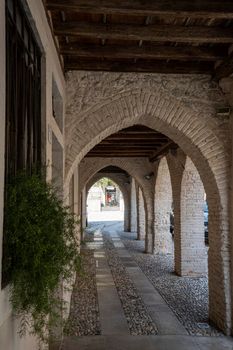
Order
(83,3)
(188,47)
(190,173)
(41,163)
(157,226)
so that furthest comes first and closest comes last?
(157,226) < (190,173) < (188,47) < (83,3) < (41,163)

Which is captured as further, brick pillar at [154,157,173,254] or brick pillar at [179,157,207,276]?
brick pillar at [154,157,173,254]

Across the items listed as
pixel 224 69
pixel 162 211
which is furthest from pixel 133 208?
pixel 224 69

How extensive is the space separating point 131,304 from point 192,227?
2719 millimetres

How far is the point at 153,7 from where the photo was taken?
3920 mm

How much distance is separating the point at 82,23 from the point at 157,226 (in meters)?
8.54

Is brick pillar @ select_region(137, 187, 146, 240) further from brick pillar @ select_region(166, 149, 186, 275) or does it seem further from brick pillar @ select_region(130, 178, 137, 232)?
brick pillar @ select_region(166, 149, 186, 275)

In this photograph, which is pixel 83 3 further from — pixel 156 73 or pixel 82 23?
pixel 156 73

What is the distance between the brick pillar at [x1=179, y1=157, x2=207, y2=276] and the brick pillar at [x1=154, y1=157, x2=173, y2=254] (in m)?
3.03

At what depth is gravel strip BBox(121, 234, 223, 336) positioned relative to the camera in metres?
5.88

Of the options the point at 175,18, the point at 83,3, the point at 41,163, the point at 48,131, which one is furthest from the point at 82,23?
the point at 41,163

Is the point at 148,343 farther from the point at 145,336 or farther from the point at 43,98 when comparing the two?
the point at 43,98

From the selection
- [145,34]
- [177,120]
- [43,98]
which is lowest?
[43,98]

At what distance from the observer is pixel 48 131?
3879mm

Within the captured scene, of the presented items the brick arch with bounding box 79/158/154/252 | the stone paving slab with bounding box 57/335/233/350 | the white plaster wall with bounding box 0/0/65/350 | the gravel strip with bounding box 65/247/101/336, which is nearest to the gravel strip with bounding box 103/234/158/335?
the stone paving slab with bounding box 57/335/233/350
